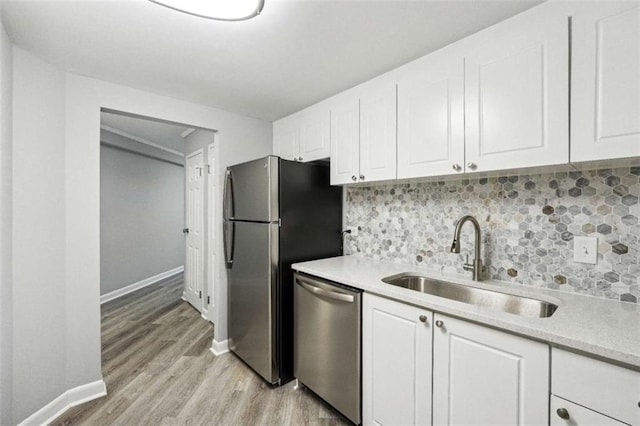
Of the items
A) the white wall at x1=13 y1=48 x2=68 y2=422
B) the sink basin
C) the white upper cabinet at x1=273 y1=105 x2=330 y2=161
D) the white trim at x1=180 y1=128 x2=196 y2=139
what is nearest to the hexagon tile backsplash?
the sink basin

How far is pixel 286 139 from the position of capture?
9.55 feet

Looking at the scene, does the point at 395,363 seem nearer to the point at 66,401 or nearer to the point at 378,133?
the point at 378,133

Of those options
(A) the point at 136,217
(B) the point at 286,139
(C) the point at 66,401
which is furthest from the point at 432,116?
(A) the point at 136,217

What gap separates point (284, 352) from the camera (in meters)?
2.25

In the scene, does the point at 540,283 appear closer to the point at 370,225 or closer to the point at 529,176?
the point at 529,176

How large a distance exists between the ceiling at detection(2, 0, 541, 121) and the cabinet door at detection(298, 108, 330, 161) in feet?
1.00

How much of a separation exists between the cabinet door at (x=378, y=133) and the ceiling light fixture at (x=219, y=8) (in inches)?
38.0

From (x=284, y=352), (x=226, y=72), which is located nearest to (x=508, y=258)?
(x=284, y=352)

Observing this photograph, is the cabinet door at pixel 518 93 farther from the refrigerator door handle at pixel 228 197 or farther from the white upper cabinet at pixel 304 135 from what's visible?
the refrigerator door handle at pixel 228 197

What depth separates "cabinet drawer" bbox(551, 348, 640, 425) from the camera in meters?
0.87

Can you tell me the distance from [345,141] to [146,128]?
3060 mm

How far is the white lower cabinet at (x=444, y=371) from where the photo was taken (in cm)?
107

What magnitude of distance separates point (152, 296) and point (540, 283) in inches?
188

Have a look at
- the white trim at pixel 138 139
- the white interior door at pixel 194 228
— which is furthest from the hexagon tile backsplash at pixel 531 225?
the white trim at pixel 138 139
